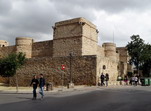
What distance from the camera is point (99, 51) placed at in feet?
114

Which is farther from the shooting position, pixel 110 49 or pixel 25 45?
pixel 110 49

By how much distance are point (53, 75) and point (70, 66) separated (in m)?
2.70

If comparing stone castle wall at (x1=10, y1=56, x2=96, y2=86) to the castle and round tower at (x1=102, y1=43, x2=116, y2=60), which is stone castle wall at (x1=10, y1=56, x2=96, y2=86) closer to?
the castle

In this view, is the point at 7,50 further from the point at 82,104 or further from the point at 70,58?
the point at 82,104

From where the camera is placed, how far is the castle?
72.4 ft

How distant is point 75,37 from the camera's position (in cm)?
2848

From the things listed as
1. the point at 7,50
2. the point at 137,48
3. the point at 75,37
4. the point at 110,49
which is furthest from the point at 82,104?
the point at 7,50

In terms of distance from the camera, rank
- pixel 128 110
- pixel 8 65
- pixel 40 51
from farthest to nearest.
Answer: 1. pixel 40 51
2. pixel 8 65
3. pixel 128 110

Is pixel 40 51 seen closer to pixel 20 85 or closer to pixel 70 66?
pixel 20 85

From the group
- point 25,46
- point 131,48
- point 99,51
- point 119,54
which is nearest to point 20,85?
point 25,46

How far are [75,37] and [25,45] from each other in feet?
38.8

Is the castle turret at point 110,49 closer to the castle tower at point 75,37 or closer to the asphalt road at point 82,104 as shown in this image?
the castle tower at point 75,37

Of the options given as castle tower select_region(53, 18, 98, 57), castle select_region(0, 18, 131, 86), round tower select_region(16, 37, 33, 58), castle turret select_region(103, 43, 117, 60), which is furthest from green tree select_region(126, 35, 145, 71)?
round tower select_region(16, 37, 33, 58)

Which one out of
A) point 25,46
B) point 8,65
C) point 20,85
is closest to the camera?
point 8,65
